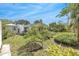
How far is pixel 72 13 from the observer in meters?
1.27

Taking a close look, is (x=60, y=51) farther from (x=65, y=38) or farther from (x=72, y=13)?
(x=72, y=13)

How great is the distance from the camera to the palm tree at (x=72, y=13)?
49.9 inches

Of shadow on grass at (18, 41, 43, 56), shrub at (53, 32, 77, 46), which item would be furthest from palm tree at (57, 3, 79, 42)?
shadow on grass at (18, 41, 43, 56)

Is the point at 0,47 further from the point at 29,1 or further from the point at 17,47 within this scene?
the point at 29,1

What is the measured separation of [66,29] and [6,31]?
505 mm

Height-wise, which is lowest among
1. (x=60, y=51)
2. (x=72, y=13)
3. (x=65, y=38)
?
(x=60, y=51)

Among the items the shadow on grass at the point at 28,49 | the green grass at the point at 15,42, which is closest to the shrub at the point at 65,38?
the shadow on grass at the point at 28,49

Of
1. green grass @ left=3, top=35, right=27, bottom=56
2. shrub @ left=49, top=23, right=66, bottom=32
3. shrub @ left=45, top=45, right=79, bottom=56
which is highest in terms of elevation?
shrub @ left=49, top=23, right=66, bottom=32

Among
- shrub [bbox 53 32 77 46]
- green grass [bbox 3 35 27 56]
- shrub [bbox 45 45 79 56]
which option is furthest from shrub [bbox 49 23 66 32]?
green grass [bbox 3 35 27 56]

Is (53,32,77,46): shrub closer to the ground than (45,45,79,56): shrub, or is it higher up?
higher up

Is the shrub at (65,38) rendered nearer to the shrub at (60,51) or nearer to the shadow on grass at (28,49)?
the shrub at (60,51)

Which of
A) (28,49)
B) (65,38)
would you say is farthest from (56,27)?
(28,49)

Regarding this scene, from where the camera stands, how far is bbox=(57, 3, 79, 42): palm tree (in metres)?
1.27

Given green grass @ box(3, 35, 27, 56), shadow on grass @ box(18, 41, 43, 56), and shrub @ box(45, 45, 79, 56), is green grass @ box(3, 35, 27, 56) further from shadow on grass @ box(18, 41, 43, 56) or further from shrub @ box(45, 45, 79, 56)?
shrub @ box(45, 45, 79, 56)
